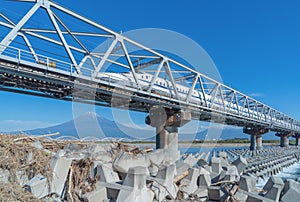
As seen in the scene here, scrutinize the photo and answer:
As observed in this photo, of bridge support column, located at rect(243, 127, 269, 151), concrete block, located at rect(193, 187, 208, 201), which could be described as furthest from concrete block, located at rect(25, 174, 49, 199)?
bridge support column, located at rect(243, 127, 269, 151)

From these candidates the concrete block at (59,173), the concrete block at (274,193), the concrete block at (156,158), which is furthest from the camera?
the concrete block at (156,158)

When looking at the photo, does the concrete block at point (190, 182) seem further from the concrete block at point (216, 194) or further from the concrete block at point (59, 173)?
the concrete block at point (59, 173)

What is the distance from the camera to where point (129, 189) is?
2.80 meters

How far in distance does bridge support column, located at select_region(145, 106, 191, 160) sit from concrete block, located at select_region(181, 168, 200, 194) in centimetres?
1614

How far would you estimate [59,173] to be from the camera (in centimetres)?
305

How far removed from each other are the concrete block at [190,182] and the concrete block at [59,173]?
6.27ft

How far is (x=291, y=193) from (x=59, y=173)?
3014 millimetres

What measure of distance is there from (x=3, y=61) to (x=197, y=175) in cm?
884

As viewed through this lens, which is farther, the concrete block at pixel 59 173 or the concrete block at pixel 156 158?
the concrete block at pixel 156 158

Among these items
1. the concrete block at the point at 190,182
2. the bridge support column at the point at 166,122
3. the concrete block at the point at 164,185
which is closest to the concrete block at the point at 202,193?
the concrete block at the point at 190,182

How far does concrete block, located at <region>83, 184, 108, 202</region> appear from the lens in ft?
9.33

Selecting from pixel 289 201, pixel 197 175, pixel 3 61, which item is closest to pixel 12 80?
pixel 3 61

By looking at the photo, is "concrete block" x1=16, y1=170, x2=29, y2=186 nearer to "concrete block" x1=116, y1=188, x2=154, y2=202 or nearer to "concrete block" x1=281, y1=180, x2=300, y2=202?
"concrete block" x1=116, y1=188, x2=154, y2=202

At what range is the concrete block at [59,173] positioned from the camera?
2.96 metres
